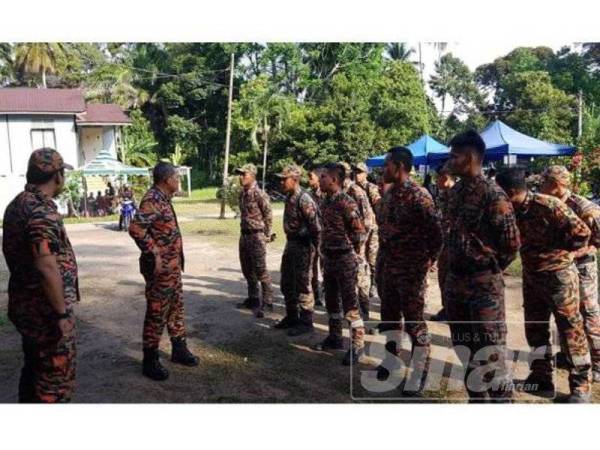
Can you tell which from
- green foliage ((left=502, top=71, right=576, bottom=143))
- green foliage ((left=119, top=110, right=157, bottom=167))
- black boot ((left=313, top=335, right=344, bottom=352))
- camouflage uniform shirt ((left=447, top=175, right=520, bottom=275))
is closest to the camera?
camouflage uniform shirt ((left=447, top=175, right=520, bottom=275))

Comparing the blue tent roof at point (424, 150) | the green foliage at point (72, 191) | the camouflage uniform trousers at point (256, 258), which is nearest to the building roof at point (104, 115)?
the green foliage at point (72, 191)

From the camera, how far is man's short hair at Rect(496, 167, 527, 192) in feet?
11.0

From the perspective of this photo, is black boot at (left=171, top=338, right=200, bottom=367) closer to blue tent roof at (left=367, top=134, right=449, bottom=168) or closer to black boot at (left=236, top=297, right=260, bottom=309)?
black boot at (left=236, top=297, right=260, bottom=309)

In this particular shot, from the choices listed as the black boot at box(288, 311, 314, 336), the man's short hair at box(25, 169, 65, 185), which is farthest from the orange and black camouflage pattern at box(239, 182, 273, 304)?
the man's short hair at box(25, 169, 65, 185)

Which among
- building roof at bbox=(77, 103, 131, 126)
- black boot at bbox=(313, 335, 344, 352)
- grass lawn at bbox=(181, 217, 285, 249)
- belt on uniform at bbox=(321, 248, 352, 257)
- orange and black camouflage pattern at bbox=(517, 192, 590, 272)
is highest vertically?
building roof at bbox=(77, 103, 131, 126)

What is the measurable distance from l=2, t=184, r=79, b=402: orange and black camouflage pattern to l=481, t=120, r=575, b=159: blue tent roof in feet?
30.0

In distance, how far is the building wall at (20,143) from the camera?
7070 mm

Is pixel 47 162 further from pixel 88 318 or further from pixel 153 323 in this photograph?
pixel 88 318

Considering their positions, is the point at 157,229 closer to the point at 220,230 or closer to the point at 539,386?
the point at 539,386

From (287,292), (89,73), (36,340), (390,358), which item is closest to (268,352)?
(287,292)

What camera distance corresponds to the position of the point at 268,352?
4.55 metres

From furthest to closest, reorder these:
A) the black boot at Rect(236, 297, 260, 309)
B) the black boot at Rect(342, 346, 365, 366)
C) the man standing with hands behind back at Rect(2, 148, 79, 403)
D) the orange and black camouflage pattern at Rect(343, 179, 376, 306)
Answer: the black boot at Rect(236, 297, 260, 309) < the orange and black camouflage pattern at Rect(343, 179, 376, 306) < the black boot at Rect(342, 346, 365, 366) < the man standing with hands behind back at Rect(2, 148, 79, 403)

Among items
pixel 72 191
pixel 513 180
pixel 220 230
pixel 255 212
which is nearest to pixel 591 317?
pixel 513 180

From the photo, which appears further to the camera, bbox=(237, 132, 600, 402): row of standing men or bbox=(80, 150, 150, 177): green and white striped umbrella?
bbox=(80, 150, 150, 177): green and white striped umbrella
